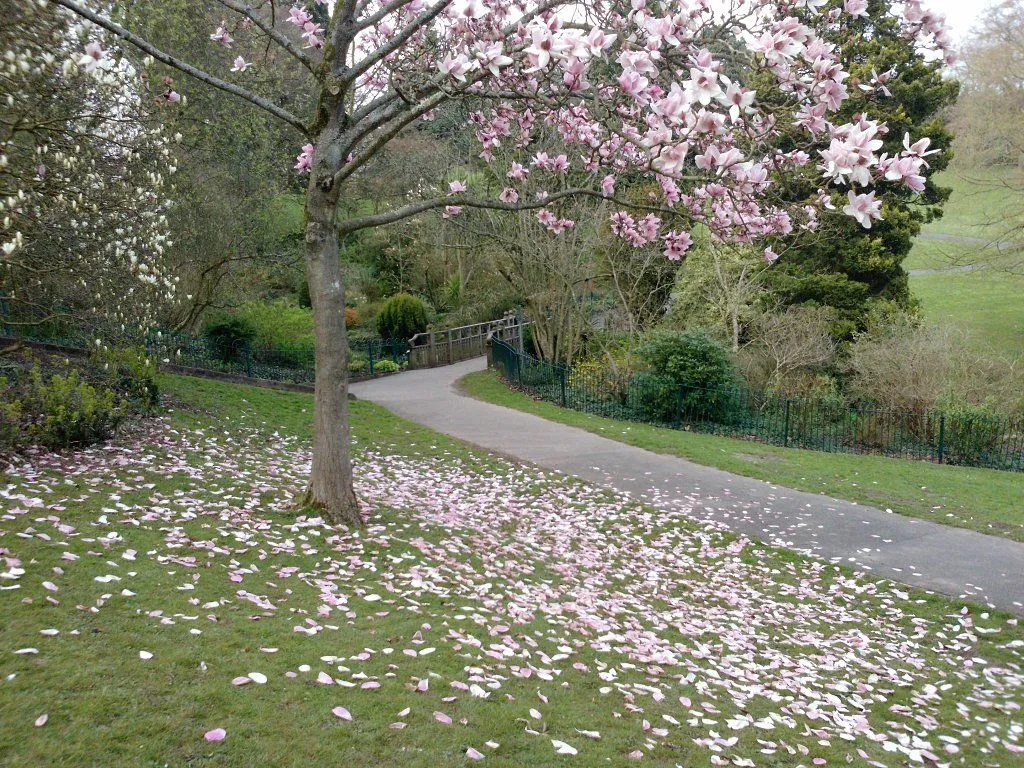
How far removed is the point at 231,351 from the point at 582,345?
9907 millimetres

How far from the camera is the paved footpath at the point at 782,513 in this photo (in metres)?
7.62

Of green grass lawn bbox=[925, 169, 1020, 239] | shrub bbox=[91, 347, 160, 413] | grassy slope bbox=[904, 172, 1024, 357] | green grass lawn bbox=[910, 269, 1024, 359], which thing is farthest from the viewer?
green grass lawn bbox=[925, 169, 1020, 239]

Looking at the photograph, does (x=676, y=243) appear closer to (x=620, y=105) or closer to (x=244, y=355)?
(x=620, y=105)

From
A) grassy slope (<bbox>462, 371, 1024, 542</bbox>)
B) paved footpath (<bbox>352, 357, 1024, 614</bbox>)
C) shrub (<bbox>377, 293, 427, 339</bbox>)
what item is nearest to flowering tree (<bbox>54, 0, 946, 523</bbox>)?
paved footpath (<bbox>352, 357, 1024, 614</bbox>)

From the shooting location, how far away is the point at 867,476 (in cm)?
1211

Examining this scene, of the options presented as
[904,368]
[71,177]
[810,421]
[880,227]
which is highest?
[880,227]

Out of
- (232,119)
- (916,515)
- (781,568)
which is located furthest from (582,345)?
(781,568)

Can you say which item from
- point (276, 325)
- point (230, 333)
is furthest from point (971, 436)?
point (230, 333)

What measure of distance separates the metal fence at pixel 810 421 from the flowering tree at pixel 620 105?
9.51 meters

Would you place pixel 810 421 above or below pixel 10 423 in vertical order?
below

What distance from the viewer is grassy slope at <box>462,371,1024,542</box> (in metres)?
9.88

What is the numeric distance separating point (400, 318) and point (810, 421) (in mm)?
15616

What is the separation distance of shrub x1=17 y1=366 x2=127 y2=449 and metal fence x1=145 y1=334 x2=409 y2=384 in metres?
6.49

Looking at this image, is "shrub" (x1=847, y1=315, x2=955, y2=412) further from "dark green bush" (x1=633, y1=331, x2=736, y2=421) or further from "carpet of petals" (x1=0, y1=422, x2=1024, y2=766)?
"carpet of petals" (x1=0, y1=422, x2=1024, y2=766)
